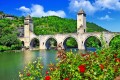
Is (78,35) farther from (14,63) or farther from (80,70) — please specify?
(80,70)

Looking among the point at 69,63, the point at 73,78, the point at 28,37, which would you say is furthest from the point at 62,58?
the point at 28,37

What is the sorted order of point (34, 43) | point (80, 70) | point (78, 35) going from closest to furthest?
point (80, 70) < point (78, 35) < point (34, 43)

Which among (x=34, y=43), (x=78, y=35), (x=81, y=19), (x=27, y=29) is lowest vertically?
(x=34, y=43)

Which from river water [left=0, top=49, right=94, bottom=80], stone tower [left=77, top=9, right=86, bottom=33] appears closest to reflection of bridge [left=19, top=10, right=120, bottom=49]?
stone tower [left=77, top=9, right=86, bottom=33]

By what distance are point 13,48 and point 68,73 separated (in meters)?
54.9

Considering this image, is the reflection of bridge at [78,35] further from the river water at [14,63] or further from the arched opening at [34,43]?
the river water at [14,63]

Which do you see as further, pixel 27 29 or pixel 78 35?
pixel 27 29

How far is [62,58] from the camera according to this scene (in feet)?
32.4

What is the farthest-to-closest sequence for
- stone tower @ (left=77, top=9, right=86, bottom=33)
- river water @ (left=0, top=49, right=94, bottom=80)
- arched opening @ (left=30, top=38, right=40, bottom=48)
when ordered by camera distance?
arched opening @ (left=30, top=38, right=40, bottom=48)
stone tower @ (left=77, top=9, right=86, bottom=33)
river water @ (left=0, top=49, right=94, bottom=80)

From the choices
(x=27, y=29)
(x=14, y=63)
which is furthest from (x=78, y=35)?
(x=14, y=63)

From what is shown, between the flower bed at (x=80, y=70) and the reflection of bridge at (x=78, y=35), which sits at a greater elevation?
the reflection of bridge at (x=78, y=35)

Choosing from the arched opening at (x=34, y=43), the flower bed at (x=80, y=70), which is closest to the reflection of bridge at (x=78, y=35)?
the arched opening at (x=34, y=43)

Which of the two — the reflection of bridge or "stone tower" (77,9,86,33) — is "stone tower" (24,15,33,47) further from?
"stone tower" (77,9,86,33)

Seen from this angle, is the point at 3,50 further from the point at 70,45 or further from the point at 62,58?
the point at 62,58
